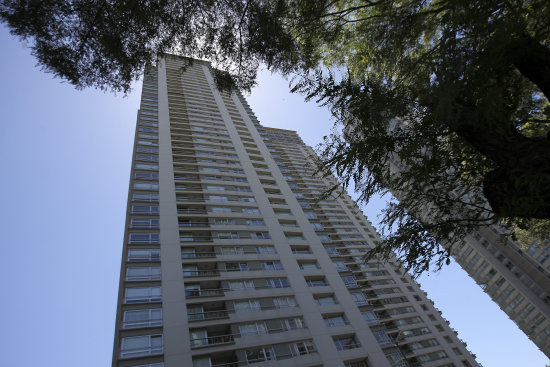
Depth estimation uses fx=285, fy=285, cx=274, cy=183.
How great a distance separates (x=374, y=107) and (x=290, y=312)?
794 inches

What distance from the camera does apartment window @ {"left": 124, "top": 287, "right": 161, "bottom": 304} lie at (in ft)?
64.6

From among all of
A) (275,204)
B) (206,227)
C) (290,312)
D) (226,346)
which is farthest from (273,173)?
(226,346)

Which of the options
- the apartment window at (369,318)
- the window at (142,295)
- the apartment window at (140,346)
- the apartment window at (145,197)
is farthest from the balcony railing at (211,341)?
the apartment window at (145,197)

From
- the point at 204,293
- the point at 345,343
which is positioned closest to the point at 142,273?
the point at 204,293

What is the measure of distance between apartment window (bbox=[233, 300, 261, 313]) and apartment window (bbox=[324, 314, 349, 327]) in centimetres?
573

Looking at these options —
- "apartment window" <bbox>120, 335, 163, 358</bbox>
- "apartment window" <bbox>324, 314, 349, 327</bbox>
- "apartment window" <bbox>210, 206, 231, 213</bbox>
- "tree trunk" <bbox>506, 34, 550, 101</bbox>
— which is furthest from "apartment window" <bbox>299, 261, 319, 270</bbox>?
"tree trunk" <bbox>506, 34, 550, 101</bbox>

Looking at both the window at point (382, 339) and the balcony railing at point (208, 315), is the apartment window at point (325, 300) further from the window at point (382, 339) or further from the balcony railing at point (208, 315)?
the balcony railing at point (208, 315)

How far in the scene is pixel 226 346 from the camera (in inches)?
746

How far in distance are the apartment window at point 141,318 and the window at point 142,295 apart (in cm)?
78

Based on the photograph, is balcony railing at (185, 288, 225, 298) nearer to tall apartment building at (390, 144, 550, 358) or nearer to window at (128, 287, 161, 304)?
window at (128, 287, 161, 304)

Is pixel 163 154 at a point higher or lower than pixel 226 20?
higher

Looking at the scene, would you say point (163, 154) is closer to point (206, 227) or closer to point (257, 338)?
point (206, 227)

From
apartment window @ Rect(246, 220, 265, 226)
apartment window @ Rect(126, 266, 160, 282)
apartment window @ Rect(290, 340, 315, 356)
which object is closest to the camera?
apartment window @ Rect(290, 340, 315, 356)

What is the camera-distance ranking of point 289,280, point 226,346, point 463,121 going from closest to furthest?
point 463,121
point 226,346
point 289,280
